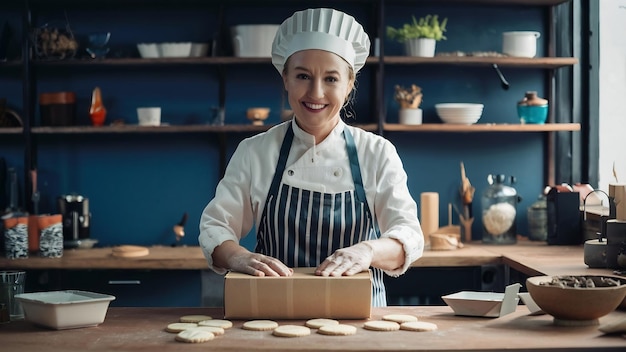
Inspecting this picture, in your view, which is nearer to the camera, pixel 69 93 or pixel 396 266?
pixel 396 266

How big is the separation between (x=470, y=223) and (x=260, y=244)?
2339mm

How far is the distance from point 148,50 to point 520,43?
2.09 metres

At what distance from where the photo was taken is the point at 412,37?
190 inches

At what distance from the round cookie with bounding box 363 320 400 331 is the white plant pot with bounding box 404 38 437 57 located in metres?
2.73

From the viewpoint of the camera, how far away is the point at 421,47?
4.82m

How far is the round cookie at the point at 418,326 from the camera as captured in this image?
228 centimetres

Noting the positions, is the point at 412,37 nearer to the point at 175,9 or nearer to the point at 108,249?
the point at 175,9

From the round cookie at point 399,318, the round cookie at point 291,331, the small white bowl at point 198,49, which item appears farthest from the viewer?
the small white bowl at point 198,49

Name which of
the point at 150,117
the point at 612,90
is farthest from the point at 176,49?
the point at 612,90

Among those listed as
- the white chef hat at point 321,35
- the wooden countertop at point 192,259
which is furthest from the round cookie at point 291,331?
the wooden countertop at point 192,259

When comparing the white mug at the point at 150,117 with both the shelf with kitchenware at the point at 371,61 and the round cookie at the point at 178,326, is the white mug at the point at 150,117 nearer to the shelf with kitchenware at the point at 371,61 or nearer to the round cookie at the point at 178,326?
the shelf with kitchenware at the point at 371,61

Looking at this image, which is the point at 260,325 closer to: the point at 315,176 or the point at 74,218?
the point at 315,176

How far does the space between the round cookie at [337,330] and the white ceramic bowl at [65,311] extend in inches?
22.7

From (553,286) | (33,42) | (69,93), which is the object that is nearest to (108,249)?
(69,93)
